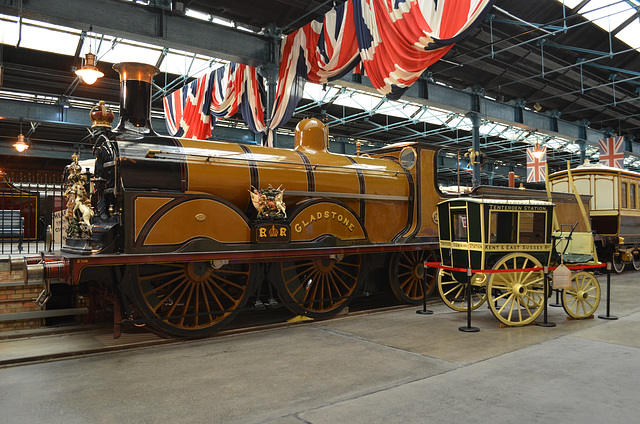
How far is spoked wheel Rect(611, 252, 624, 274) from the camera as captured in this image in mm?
12375

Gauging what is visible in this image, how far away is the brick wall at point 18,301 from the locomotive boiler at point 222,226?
1.11 feet

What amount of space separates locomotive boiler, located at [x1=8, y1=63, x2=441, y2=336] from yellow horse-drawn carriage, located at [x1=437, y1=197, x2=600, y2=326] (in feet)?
3.37

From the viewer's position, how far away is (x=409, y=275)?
25.6 ft

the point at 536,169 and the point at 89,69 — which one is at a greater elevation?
the point at 89,69

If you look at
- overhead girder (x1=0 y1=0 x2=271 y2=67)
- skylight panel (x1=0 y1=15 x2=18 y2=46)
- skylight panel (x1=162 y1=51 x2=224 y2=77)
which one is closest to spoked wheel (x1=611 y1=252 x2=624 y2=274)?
overhead girder (x1=0 y1=0 x2=271 y2=67)

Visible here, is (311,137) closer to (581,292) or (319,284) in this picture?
(319,284)

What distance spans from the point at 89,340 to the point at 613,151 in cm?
2095

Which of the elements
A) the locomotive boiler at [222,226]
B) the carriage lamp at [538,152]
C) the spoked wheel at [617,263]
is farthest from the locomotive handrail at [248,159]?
the carriage lamp at [538,152]

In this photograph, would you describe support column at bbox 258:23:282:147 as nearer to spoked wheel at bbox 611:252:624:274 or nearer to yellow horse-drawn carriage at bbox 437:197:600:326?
yellow horse-drawn carriage at bbox 437:197:600:326

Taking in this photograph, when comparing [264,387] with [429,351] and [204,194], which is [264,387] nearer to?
[429,351]

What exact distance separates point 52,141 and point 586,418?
21.8 m

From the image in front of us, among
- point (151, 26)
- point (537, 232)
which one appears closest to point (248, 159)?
point (537, 232)

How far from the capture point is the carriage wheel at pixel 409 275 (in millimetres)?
7344

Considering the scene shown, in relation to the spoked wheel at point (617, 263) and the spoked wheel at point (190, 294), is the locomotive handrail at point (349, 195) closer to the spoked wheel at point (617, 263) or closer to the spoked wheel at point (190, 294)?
the spoked wheel at point (190, 294)
